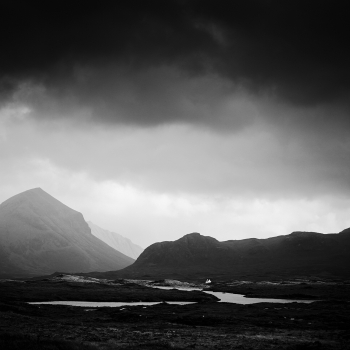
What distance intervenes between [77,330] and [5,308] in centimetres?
2495

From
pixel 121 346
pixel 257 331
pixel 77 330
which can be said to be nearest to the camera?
pixel 121 346

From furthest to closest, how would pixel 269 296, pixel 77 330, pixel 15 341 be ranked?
pixel 269 296
pixel 77 330
pixel 15 341

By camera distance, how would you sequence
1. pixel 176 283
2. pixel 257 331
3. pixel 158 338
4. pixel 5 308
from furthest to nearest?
pixel 176 283
pixel 5 308
pixel 257 331
pixel 158 338

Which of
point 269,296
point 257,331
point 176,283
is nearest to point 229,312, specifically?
point 257,331

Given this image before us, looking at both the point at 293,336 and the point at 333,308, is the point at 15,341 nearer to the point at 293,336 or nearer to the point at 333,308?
the point at 293,336

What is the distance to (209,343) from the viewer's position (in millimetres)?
31531

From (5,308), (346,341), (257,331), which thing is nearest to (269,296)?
(257,331)

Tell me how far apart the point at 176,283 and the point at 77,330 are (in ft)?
423

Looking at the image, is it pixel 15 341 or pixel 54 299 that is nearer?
pixel 15 341

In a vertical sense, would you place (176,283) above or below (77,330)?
below

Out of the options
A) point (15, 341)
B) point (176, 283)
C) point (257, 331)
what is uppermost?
point (15, 341)

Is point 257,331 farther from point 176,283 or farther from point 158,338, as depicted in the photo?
point 176,283

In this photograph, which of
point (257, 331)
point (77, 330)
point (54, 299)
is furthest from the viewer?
point (54, 299)

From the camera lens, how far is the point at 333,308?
63.3 meters
